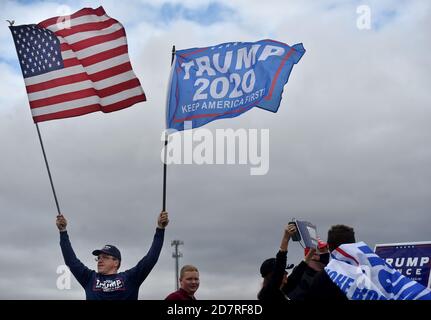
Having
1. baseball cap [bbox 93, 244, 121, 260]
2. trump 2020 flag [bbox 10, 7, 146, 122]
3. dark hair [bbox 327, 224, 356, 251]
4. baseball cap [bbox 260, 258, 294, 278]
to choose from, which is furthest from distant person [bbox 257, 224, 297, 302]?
trump 2020 flag [bbox 10, 7, 146, 122]

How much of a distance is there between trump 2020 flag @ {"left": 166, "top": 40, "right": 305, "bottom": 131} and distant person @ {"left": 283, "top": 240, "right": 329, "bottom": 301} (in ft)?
11.3

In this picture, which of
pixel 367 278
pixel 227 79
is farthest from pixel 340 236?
pixel 227 79

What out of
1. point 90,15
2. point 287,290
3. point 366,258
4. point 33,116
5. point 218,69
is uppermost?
point 90,15

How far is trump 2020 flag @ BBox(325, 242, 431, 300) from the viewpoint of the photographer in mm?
5844

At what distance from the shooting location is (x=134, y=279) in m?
8.99

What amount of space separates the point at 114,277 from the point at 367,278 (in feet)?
13.3

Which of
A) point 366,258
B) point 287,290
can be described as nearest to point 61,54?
point 287,290

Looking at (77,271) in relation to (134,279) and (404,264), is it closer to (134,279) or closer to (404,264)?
(134,279)

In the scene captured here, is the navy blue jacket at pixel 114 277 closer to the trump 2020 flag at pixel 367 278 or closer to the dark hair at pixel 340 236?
the dark hair at pixel 340 236

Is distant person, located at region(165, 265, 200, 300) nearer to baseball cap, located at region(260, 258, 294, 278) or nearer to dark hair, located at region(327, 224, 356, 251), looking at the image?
baseball cap, located at region(260, 258, 294, 278)

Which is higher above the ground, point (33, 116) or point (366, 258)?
point (33, 116)

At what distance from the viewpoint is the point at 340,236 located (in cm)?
681

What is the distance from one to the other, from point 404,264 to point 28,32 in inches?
286
